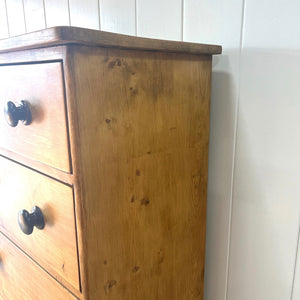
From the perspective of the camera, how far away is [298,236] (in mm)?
646

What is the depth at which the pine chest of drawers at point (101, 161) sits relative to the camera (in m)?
0.47

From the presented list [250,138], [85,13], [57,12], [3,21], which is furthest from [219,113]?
[3,21]

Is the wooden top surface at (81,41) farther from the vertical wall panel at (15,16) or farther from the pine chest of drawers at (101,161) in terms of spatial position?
the vertical wall panel at (15,16)

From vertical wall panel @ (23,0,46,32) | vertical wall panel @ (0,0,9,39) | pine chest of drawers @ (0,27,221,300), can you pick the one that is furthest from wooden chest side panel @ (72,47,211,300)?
vertical wall panel @ (0,0,9,39)

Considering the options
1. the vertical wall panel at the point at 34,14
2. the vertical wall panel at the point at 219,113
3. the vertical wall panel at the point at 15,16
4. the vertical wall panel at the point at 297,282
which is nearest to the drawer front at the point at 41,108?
the vertical wall panel at the point at 219,113

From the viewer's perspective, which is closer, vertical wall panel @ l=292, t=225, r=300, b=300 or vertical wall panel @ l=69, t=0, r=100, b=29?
vertical wall panel @ l=292, t=225, r=300, b=300


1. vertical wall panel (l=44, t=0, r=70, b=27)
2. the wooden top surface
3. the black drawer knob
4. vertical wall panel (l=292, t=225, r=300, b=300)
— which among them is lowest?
vertical wall panel (l=292, t=225, r=300, b=300)

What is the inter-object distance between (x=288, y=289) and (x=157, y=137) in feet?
1.49

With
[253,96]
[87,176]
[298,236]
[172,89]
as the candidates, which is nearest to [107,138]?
[87,176]

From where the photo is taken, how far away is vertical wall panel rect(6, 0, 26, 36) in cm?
132

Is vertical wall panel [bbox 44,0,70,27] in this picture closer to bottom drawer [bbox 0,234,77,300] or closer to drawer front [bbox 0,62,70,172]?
drawer front [bbox 0,62,70,172]

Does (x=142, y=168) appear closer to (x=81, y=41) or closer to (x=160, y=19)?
(x=81, y=41)

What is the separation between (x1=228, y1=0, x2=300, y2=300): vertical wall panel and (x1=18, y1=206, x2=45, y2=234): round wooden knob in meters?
0.45

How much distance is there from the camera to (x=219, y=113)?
0.74m
